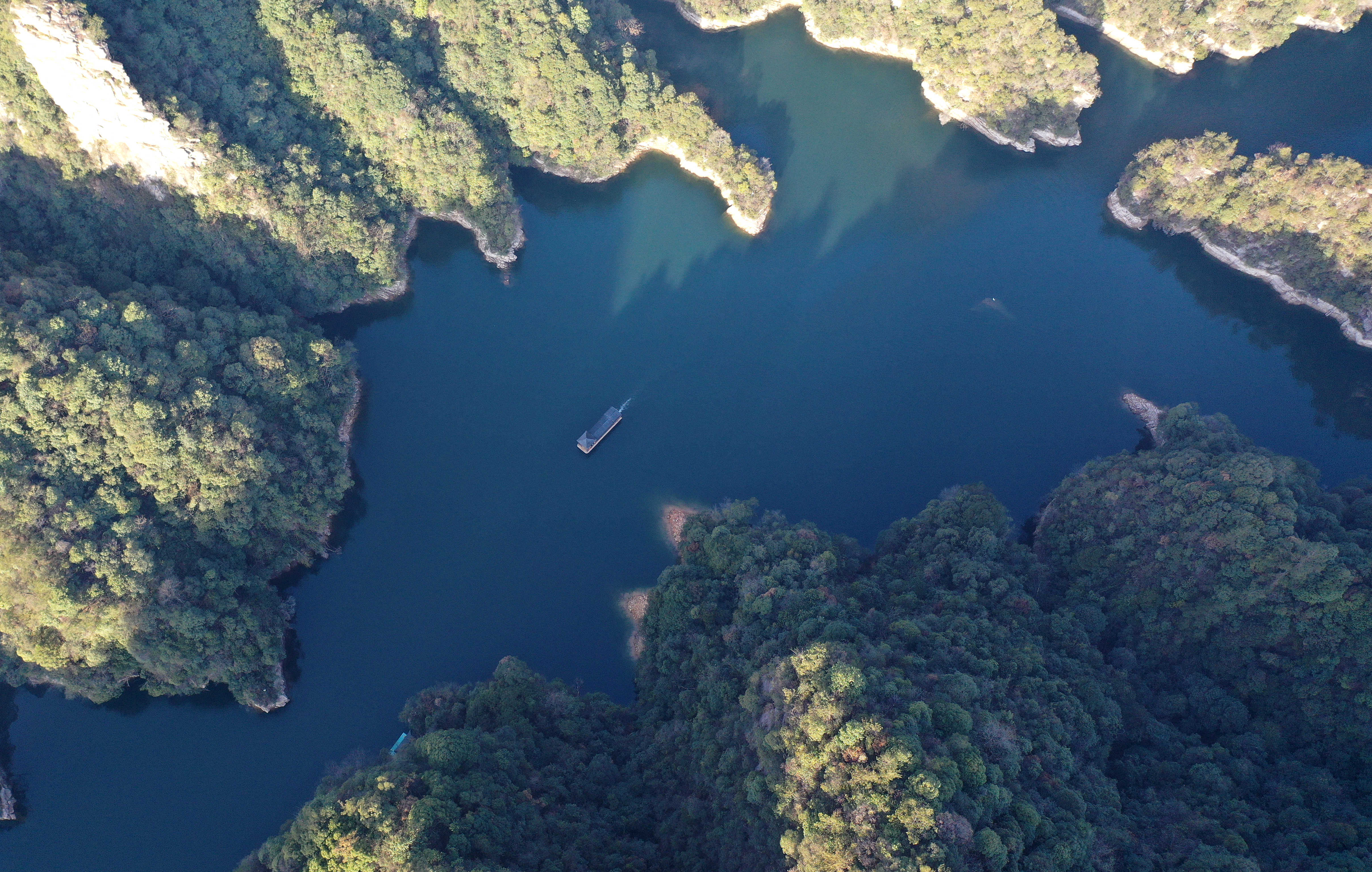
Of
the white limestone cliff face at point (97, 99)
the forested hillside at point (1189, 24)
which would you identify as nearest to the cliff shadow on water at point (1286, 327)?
the forested hillside at point (1189, 24)

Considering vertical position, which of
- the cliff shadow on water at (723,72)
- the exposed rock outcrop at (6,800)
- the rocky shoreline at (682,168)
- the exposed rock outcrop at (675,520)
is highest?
the cliff shadow on water at (723,72)

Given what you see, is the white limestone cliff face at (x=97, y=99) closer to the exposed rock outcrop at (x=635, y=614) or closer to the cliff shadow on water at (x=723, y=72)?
the exposed rock outcrop at (x=635, y=614)

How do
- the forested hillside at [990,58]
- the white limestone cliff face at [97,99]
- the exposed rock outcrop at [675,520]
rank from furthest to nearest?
1. the forested hillside at [990,58]
2. the exposed rock outcrop at [675,520]
3. the white limestone cliff face at [97,99]

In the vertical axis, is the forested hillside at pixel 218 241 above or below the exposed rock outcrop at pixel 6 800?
above

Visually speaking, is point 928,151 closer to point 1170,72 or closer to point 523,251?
point 1170,72

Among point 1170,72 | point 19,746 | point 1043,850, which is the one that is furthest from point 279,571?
point 1170,72
